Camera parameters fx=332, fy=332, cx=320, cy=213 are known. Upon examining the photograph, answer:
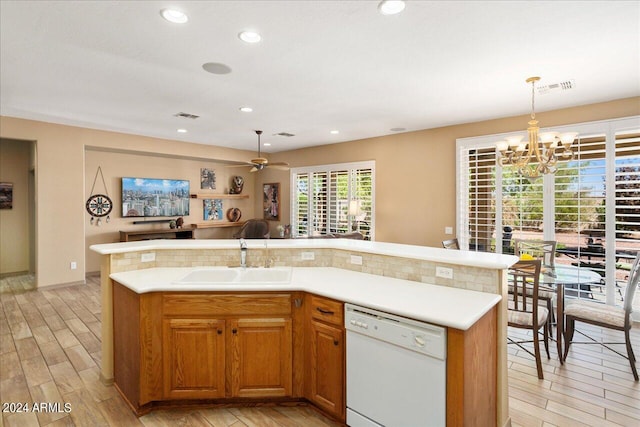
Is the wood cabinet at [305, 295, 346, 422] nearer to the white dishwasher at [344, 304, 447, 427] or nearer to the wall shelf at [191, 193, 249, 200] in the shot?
the white dishwasher at [344, 304, 447, 427]

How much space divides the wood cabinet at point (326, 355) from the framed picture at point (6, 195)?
7.09 meters

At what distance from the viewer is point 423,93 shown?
3.90m

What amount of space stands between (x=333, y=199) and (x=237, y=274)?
4.58 m

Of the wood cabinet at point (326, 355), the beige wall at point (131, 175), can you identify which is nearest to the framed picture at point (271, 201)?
the beige wall at point (131, 175)

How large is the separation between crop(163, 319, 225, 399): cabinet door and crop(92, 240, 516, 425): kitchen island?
5 centimetres

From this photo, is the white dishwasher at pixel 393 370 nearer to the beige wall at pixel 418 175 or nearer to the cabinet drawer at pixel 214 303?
the cabinet drawer at pixel 214 303

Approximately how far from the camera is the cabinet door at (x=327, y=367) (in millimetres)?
2113

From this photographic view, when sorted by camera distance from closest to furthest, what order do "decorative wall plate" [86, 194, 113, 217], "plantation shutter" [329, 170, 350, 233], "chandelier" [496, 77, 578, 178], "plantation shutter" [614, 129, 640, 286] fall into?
"chandelier" [496, 77, 578, 178] < "plantation shutter" [614, 129, 640, 286] < "decorative wall plate" [86, 194, 113, 217] < "plantation shutter" [329, 170, 350, 233]

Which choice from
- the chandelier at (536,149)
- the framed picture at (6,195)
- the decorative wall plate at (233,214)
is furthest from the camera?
the decorative wall plate at (233,214)

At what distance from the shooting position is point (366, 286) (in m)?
2.29

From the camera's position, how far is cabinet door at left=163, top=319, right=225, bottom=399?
2301 mm

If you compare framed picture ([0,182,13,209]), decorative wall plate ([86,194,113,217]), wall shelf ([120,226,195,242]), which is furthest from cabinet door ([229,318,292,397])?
framed picture ([0,182,13,209])

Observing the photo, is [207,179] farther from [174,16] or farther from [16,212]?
[174,16]

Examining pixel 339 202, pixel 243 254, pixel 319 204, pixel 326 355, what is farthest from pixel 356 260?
pixel 319 204
